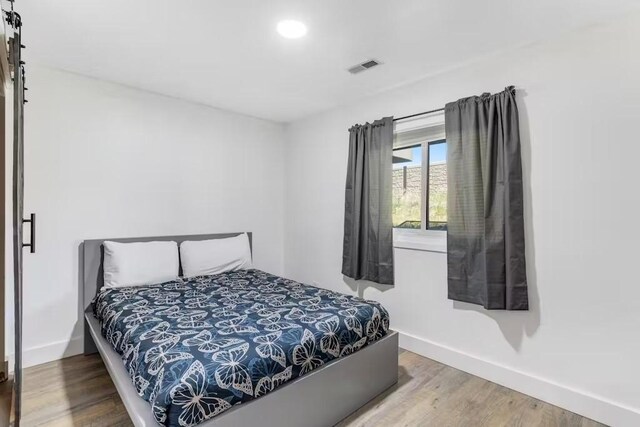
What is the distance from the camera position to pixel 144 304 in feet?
7.50

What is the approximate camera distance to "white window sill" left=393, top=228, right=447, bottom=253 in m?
2.79

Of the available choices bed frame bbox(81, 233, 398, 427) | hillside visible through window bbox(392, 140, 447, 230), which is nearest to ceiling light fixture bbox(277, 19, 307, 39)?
hillside visible through window bbox(392, 140, 447, 230)

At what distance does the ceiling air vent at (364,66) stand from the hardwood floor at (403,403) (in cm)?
238

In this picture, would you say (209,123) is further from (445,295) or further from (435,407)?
(435,407)

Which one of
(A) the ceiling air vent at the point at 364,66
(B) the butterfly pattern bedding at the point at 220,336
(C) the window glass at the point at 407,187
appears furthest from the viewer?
(C) the window glass at the point at 407,187

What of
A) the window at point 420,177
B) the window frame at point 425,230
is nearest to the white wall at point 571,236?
the window frame at point 425,230

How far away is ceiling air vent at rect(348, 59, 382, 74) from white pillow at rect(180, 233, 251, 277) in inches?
80.6

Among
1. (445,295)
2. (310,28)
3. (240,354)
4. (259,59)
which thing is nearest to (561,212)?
(445,295)

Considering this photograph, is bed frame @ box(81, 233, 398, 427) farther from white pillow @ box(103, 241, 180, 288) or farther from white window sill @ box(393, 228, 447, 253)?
white window sill @ box(393, 228, 447, 253)

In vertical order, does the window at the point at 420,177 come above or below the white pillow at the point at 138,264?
above

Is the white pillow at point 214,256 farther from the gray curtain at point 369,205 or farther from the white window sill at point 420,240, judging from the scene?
the white window sill at point 420,240

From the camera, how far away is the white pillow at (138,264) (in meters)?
2.74

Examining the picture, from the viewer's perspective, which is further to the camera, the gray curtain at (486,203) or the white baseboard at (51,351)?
the white baseboard at (51,351)

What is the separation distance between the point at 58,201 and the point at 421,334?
3231mm
